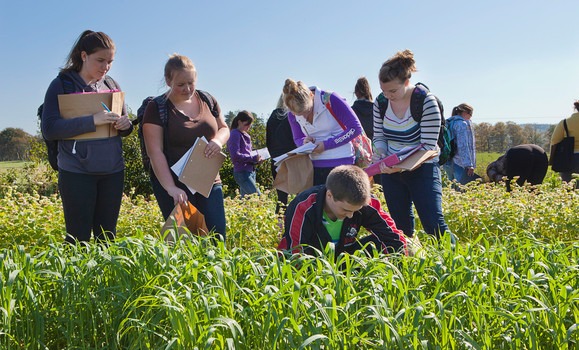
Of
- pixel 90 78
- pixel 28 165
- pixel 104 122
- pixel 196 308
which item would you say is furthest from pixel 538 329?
pixel 28 165

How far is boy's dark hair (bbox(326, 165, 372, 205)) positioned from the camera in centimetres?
303

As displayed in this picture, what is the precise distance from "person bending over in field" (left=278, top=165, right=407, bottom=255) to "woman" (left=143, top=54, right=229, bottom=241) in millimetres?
548

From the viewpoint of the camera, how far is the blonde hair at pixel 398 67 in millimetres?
3756

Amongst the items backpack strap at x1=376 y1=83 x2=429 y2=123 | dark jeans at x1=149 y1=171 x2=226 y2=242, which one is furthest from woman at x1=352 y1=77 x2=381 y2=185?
dark jeans at x1=149 y1=171 x2=226 y2=242

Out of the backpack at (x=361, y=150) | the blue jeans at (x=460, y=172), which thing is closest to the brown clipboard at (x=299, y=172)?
the backpack at (x=361, y=150)

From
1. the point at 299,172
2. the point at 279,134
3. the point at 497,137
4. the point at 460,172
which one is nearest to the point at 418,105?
the point at 299,172

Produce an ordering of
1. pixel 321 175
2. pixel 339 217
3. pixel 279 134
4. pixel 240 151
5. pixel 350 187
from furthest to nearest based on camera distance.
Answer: pixel 240 151, pixel 279 134, pixel 321 175, pixel 339 217, pixel 350 187

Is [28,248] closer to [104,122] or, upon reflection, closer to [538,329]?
[104,122]

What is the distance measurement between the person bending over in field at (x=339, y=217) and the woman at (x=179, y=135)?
21.6 inches

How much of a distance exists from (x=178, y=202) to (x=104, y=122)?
626mm

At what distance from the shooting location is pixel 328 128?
164 inches

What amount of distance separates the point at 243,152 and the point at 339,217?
4371 mm

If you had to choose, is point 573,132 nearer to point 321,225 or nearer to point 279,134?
point 279,134

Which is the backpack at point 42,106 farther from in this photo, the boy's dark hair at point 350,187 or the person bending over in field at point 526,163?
the person bending over in field at point 526,163
